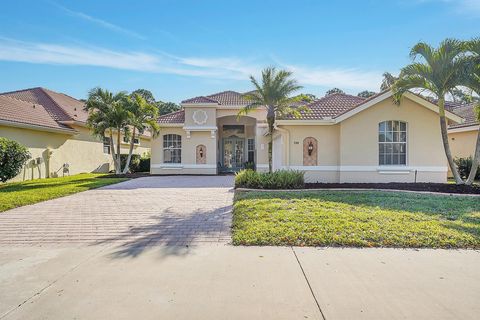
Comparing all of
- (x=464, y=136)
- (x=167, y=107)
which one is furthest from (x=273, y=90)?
(x=167, y=107)

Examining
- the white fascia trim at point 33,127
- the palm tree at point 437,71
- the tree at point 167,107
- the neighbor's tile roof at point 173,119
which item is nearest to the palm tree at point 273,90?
the palm tree at point 437,71

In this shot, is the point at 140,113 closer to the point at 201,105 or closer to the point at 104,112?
the point at 104,112

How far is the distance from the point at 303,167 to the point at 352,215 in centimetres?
720

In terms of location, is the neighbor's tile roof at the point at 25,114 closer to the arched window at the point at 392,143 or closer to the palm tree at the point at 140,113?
the palm tree at the point at 140,113

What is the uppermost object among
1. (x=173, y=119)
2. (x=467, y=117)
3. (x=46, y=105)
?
(x=46, y=105)

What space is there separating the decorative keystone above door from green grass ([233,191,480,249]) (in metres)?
12.4

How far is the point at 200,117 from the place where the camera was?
21516 mm

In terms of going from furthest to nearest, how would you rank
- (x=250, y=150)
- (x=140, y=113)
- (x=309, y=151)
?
(x=250, y=150) < (x=140, y=113) < (x=309, y=151)

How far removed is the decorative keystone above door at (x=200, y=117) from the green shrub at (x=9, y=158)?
10655mm

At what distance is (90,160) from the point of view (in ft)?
78.1

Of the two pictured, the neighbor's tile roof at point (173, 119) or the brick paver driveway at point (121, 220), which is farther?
the neighbor's tile roof at point (173, 119)

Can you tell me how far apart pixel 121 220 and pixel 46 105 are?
20.3 metres

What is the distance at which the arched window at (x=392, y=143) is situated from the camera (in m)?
13.8

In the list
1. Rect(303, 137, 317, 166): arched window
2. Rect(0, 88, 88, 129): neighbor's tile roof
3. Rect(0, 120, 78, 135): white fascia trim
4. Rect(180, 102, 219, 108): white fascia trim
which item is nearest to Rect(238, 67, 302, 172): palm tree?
Rect(303, 137, 317, 166): arched window
